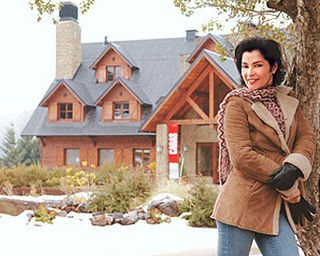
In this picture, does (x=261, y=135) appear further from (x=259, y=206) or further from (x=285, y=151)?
(x=259, y=206)

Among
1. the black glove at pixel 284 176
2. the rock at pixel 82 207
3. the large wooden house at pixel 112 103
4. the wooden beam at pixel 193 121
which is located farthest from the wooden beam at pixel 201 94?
the black glove at pixel 284 176

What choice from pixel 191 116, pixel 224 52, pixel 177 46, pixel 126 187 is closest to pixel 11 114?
pixel 177 46

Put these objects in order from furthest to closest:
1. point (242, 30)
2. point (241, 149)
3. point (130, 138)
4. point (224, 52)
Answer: point (130, 138)
point (224, 52)
point (242, 30)
point (241, 149)

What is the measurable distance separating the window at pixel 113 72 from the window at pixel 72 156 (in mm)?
3206

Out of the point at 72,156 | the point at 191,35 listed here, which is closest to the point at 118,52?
the point at 191,35

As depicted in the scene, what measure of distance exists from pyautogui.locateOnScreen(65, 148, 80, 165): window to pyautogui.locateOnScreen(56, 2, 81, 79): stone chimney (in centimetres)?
320

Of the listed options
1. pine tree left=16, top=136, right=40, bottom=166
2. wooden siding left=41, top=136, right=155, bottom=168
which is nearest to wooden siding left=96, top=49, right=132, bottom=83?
wooden siding left=41, top=136, right=155, bottom=168

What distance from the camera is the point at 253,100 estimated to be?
102 inches

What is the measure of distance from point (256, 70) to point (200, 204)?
211 inches

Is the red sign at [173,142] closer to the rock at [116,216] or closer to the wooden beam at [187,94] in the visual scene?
the wooden beam at [187,94]

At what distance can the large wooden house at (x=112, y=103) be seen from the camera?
61.6ft

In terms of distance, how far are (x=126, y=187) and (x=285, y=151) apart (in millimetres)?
6865

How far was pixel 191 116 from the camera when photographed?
58.5 ft

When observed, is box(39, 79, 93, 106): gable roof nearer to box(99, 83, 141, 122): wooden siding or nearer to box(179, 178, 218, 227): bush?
box(99, 83, 141, 122): wooden siding
